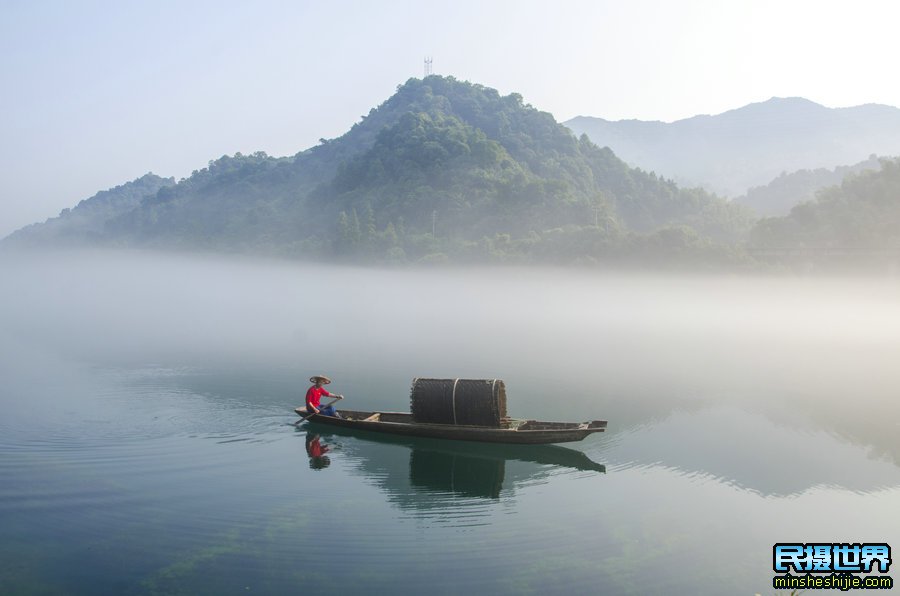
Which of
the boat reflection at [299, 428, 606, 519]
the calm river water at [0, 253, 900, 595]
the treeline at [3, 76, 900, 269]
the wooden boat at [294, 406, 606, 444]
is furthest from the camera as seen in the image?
the treeline at [3, 76, 900, 269]

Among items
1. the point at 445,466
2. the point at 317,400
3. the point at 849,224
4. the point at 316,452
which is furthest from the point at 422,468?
the point at 849,224

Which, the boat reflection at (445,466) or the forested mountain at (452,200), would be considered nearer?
the boat reflection at (445,466)

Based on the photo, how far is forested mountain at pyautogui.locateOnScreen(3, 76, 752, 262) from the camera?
91.6 m

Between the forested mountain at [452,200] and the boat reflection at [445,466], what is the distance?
61.0 m

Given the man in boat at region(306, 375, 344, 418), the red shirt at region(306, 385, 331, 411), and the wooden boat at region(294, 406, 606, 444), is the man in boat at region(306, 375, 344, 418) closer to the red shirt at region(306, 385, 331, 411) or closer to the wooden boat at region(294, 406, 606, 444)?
the red shirt at region(306, 385, 331, 411)

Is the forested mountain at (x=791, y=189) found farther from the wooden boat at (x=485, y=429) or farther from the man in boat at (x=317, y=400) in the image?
the man in boat at (x=317, y=400)

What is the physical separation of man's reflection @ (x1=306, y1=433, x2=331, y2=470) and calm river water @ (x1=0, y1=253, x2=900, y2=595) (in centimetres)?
14

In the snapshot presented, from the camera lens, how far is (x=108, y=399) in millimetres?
20266

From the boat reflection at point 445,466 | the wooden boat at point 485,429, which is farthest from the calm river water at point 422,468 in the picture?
the wooden boat at point 485,429

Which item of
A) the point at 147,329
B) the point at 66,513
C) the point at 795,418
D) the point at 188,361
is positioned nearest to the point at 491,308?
the point at 147,329

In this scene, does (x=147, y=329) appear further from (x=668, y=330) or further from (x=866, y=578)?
(x=866, y=578)

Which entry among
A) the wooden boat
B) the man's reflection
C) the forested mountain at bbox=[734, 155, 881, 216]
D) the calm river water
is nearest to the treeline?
the forested mountain at bbox=[734, 155, 881, 216]

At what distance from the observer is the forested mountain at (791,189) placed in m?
117

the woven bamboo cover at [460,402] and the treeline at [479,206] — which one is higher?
the treeline at [479,206]
